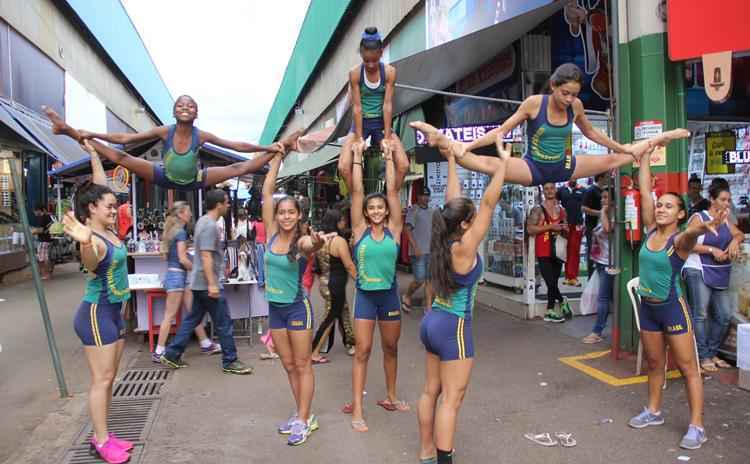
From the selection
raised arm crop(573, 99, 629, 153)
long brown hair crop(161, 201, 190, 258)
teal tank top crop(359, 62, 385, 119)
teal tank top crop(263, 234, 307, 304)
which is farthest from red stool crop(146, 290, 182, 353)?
raised arm crop(573, 99, 629, 153)

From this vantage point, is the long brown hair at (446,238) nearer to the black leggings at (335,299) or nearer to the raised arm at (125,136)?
the raised arm at (125,136)

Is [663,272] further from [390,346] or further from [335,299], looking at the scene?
[335,299]

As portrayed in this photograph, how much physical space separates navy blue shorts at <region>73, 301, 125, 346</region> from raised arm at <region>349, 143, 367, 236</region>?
2.02 metres

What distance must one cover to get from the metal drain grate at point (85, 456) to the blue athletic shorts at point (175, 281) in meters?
2.82

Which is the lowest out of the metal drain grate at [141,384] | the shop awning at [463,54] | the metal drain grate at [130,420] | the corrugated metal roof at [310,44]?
the metal drain grate at [130,420]

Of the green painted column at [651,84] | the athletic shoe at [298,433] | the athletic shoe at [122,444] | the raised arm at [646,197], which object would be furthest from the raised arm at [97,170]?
the green painted column at [651,84]

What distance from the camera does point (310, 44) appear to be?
1252 inches

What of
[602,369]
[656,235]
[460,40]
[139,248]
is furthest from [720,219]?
[139,248]

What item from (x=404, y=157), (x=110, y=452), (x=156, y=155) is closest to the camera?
(x=110, y=452)

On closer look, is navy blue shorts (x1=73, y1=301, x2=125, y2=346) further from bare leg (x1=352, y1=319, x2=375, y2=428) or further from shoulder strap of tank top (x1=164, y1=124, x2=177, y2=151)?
bare leg (x1=352, y1=319, x2=375, y2=428)

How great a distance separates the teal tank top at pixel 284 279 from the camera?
461cm

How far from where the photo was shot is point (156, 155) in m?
8.98

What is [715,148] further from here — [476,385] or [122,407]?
[122,407]

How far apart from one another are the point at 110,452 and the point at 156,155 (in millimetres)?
5614
